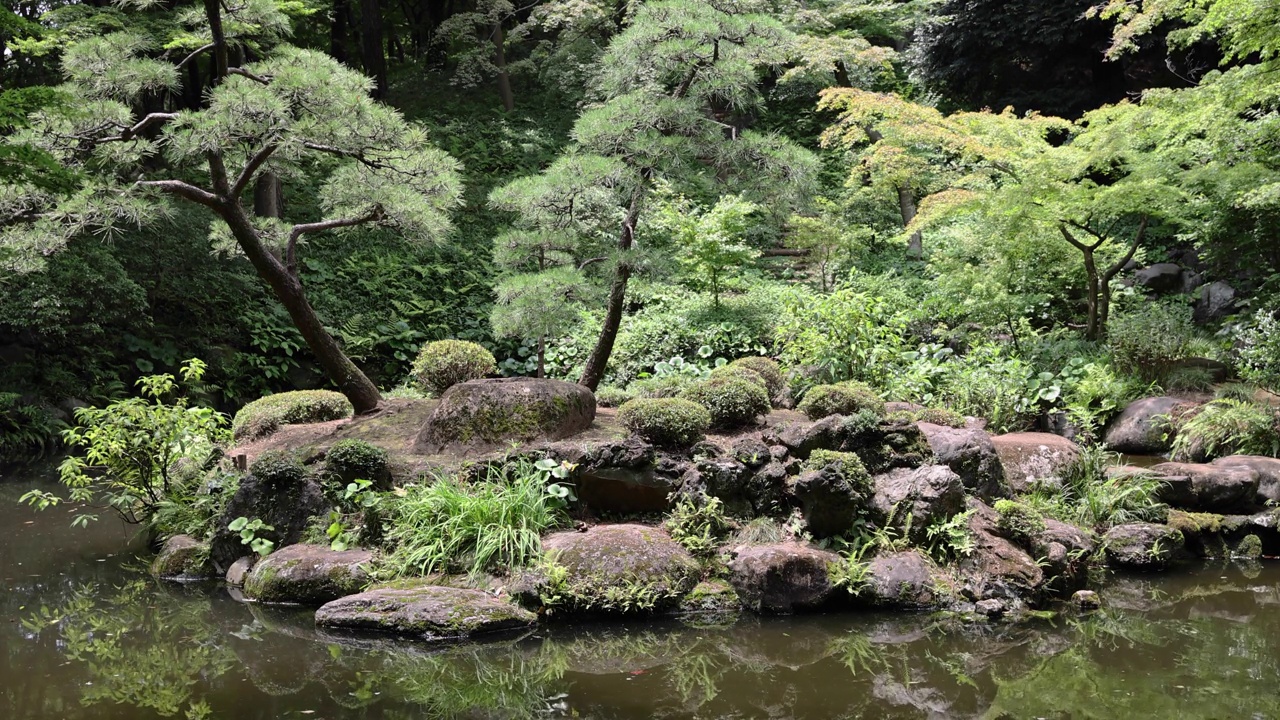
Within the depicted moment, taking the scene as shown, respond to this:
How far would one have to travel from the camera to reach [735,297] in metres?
13.0

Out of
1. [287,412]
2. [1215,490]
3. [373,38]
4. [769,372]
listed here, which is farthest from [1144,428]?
[373,38]

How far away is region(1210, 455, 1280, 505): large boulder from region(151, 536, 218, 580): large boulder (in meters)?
8.60

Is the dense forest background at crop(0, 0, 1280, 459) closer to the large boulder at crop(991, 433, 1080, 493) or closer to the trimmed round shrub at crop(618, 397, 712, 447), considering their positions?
the large boulder at crop(991, 433, 1080, 493)

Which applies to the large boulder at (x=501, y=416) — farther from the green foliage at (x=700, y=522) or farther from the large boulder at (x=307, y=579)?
the large boulder at (x=307, y=579)

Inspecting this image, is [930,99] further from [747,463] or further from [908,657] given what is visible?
[908,657]

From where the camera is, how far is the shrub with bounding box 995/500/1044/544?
6375mm

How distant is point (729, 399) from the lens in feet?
25.1

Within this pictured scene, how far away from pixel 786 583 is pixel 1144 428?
212 inches

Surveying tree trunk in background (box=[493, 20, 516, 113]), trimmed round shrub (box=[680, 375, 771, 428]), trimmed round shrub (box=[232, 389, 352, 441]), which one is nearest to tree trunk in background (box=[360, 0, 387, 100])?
tree trunk in background (box=[493, 20, 516, 113])

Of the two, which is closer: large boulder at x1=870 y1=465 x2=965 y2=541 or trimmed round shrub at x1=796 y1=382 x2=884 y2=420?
large boulder at x1=870 y1=465 x2=965 y2=541

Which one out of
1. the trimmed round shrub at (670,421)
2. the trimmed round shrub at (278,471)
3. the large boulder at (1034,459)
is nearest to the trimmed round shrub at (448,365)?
the trimmed round shrub at (278,471)

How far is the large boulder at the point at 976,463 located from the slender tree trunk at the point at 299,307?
18.4 feet

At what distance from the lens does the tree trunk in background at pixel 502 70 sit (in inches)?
780

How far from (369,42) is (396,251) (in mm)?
6649
